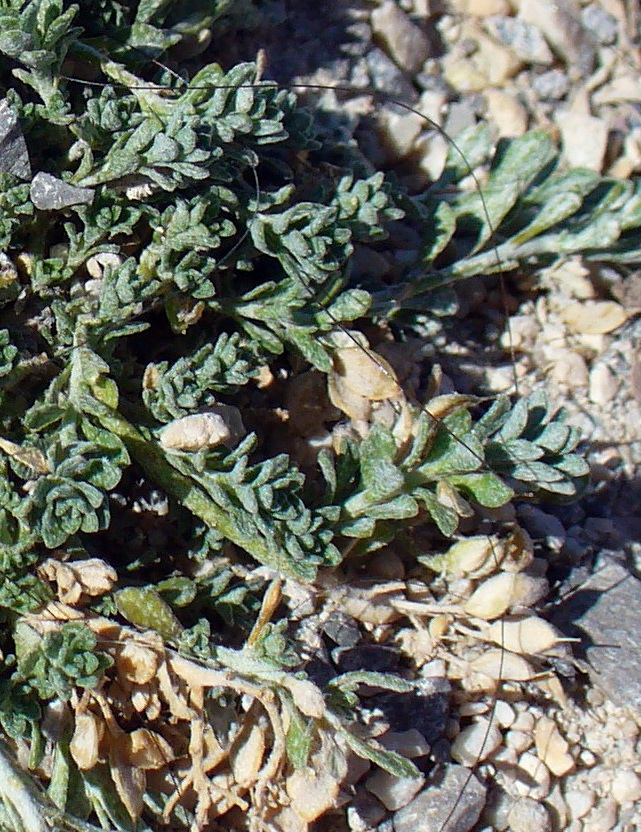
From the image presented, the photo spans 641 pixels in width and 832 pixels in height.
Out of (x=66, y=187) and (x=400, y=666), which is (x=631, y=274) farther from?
(x=66, y=187)

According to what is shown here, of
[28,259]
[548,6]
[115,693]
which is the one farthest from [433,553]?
[548,6]

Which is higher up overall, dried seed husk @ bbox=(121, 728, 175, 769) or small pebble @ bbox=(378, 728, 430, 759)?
small pebble @ bbox=(378, 728, 430, 759)

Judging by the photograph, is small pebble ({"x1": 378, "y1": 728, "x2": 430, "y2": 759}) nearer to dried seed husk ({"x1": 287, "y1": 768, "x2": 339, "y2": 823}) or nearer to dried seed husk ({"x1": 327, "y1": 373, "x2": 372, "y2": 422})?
dried seed husk ({"x1": 287, "y1": 768, "x2": 339, "y2": 823})

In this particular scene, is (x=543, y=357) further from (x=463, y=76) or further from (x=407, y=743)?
(x=407, y=743)

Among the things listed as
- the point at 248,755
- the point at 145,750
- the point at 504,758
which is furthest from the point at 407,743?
the point at 145,750

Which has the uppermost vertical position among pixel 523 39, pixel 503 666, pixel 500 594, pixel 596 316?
pixel 523 39

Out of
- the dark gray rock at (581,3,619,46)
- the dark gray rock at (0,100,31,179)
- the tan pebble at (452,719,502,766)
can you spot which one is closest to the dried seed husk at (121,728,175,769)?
the tan pebble at (452,719,502,766)
